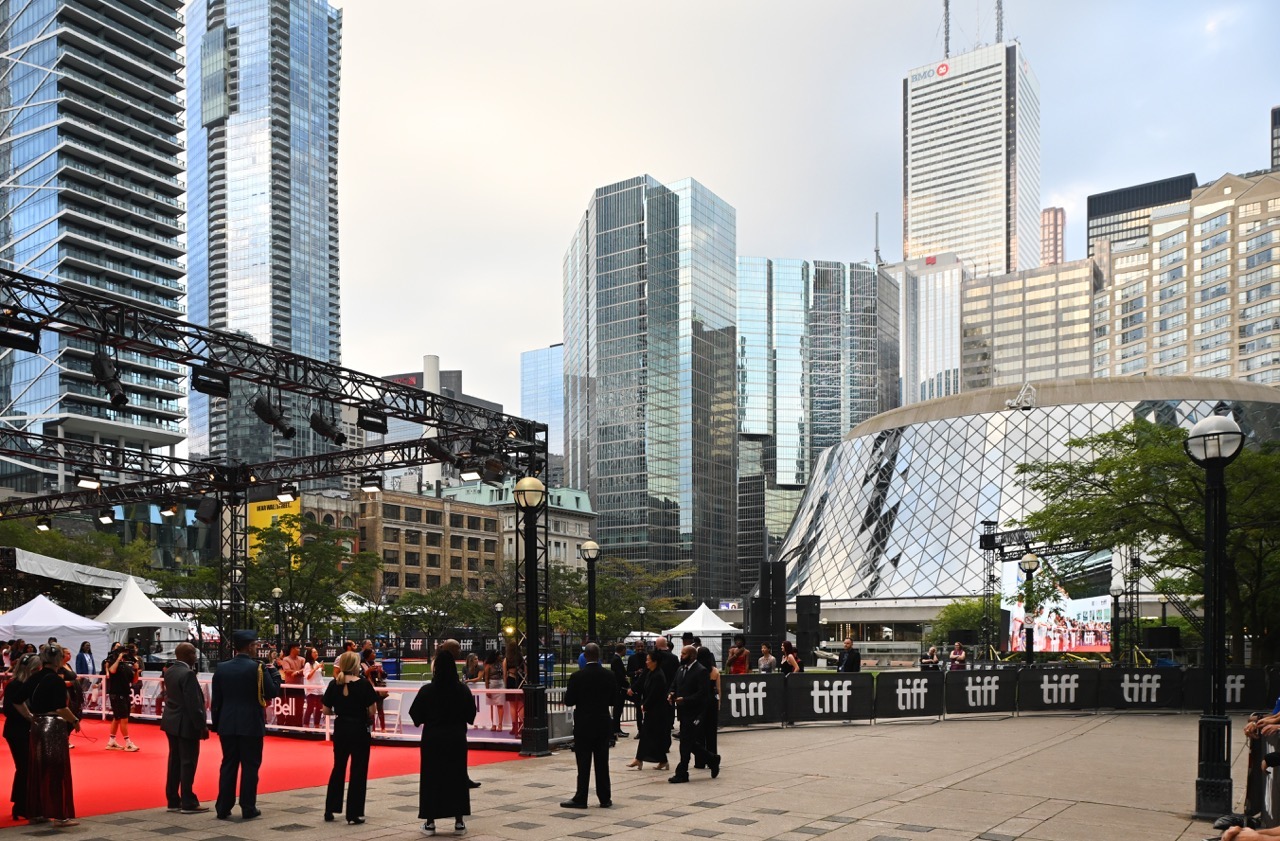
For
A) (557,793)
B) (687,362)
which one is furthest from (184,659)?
(687,362)

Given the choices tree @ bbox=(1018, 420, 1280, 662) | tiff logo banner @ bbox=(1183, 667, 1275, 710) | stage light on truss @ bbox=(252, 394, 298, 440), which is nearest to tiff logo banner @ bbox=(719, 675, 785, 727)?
stage light on truss @ bbox=(252, 394, 298, 440)

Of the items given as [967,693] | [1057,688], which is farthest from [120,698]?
[1057,688]

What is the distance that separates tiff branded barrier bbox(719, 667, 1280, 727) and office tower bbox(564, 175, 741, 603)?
385ft

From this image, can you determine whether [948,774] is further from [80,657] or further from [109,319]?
[80,657]

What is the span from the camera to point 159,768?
15.7 metres

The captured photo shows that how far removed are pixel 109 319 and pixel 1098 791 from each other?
17674mm

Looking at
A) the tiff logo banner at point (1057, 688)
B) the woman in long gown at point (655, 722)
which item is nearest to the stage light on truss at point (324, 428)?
the woman in long gown at point (655, 722)

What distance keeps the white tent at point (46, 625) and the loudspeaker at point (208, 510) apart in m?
4.42

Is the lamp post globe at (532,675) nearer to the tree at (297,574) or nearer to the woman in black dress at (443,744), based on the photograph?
the woman in black dress at (443,744)

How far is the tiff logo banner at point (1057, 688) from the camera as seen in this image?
2544 cm

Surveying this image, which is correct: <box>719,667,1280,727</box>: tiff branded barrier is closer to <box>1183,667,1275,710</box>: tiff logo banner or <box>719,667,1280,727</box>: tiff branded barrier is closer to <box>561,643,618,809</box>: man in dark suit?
<box>1183,667,1275,710</box>: tiff logo banner

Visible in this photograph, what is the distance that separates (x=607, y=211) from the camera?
5910 inches

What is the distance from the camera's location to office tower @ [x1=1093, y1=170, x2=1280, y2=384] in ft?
461

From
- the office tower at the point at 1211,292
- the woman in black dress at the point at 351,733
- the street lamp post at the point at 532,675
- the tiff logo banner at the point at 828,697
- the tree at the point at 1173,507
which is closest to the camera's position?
the woman in black dress at the point at 351,733
